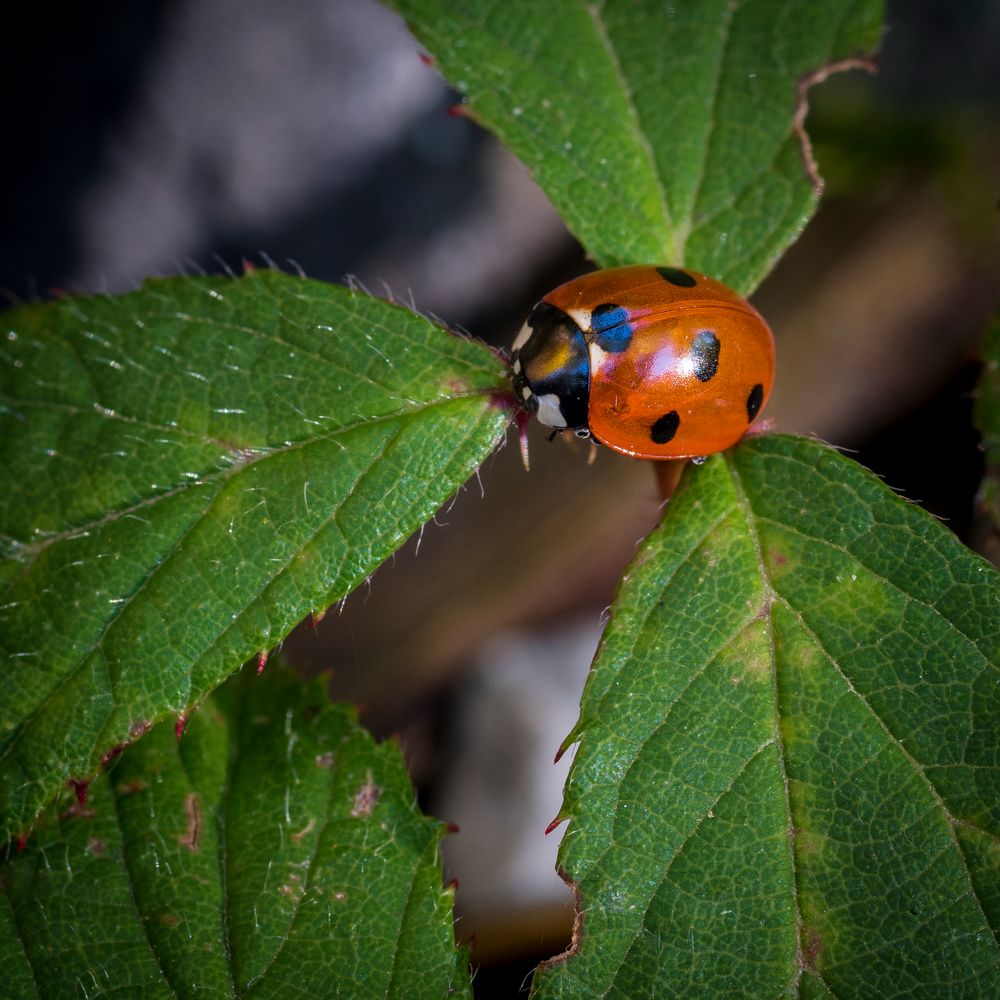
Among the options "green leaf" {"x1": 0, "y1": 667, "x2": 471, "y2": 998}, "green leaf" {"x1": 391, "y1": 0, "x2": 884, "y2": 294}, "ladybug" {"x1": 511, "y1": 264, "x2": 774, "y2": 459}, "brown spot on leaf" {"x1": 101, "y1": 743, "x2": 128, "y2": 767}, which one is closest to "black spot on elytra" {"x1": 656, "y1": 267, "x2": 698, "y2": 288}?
"ladybug" {"x1": 511, "y1": 264, "x2": 774, "y2": 459}

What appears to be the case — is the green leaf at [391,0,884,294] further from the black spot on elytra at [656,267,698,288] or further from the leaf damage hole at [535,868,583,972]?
the leaf damage hole at [535,868,583,972]

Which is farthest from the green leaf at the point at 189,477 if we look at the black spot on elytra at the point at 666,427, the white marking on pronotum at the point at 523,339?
the black spot on elytra at the point at 666,427

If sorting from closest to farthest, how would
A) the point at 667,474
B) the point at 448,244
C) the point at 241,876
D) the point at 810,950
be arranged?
the point at 810,950 < the point at 241,876 < the point at 667,474 < the point at 448,244

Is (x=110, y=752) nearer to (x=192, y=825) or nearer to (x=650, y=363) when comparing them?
(x=192, y=825)

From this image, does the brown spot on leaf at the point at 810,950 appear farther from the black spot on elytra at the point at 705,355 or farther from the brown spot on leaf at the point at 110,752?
the brown spot on leaf at the point at 110,752

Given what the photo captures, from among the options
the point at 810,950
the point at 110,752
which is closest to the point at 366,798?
the point at 110,752
